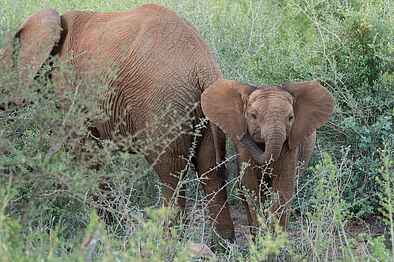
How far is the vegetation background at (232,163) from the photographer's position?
422 cm

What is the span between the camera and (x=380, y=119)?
6.73 meters

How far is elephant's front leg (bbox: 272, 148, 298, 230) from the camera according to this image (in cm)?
568

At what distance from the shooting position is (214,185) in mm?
5910

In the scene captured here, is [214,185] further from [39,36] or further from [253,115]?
[39,36]

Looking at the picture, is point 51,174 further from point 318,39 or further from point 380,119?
point 318,39

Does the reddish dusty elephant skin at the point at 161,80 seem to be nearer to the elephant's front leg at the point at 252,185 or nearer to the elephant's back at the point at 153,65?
the elephant's back at the point at 153,65

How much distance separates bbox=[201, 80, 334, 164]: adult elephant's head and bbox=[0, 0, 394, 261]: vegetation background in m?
0.25

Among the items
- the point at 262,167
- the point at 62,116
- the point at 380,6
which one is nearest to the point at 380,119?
the point at 380,6

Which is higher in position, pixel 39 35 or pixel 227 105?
pixel 39 35

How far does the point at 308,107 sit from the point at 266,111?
391 mm

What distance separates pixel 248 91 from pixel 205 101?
0.86ft

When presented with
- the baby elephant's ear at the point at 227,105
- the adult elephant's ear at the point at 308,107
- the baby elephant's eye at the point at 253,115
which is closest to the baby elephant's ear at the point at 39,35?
the baby elephant's ear at the point at 227,105

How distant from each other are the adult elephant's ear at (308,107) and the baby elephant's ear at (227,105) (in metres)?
0.27

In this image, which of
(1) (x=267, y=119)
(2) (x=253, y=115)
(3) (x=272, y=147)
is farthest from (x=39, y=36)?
(3) (x=272, y=147)
